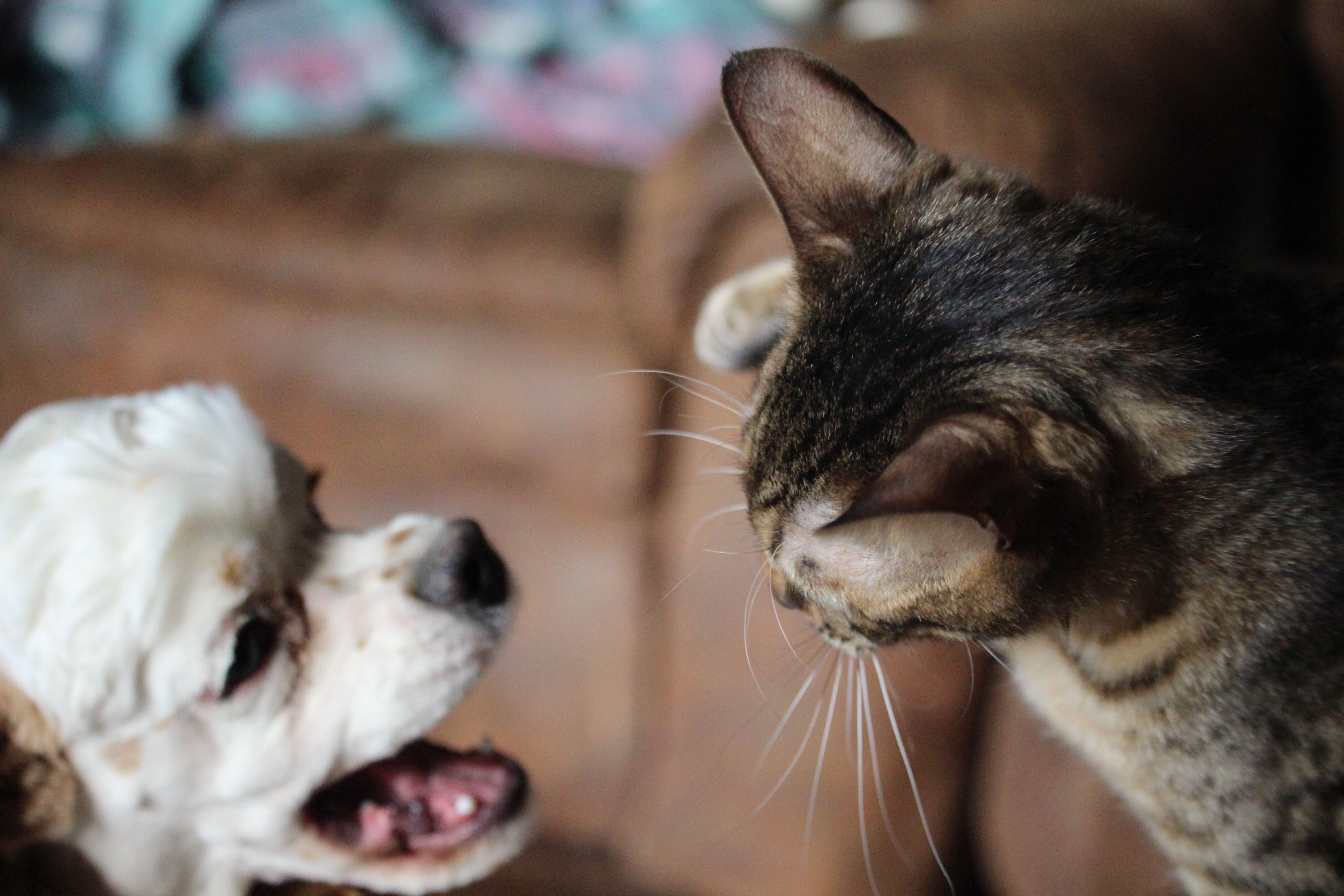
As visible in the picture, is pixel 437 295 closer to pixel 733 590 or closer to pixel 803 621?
pixel 733 590

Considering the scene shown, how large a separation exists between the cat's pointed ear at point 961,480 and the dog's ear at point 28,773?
0.55 metres

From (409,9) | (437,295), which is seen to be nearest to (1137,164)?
(437,295)

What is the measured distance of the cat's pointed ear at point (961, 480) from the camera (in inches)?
19.2

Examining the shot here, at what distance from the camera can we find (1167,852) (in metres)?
0.83

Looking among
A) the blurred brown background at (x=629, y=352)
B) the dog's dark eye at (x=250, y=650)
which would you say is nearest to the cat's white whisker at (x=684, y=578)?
the blurred brown background at (x=629, y=352)

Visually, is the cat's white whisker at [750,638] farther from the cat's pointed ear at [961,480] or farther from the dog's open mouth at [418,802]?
the cat's pointed ear at [961,480]

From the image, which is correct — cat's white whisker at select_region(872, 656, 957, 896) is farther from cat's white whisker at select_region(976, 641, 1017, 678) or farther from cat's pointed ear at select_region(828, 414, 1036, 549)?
cat's pointed ear at select_region(828, 414, 1036, 549)

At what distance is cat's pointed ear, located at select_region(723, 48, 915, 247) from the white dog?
0.39 meters

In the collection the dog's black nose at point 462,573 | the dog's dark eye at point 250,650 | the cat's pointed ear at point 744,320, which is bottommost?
the dog's dark eye at point 250,650

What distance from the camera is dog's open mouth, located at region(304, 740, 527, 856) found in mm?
803

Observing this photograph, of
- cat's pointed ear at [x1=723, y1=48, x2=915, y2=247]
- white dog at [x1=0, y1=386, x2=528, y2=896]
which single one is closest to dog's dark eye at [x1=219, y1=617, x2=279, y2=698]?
white dog at [x1=0, y1=386, x2=528, y2=896]

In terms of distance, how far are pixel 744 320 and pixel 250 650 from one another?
1.57 feet

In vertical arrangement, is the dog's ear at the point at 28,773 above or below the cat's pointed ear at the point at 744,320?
below

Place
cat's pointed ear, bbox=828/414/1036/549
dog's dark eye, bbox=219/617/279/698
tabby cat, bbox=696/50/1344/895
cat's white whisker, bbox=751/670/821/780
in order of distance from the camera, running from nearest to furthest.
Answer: cat's pointed ear, bbox=828/414/1036/549
tabby cat, bbox=696/50/1344/895
dog's dark eye, bbox=219/617/279/698
cat's white whisker, bbox=751/670/821/780
